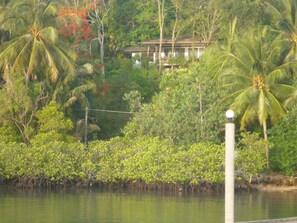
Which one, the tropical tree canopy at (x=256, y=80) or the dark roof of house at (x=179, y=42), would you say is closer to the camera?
the tropical tree canopy at (x=256, y=80)

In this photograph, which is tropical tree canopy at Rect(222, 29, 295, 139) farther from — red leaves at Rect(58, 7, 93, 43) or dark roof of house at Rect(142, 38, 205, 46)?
dark roof of house at Rect(142, 38, 205, 46)

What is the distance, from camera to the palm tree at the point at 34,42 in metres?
35.6

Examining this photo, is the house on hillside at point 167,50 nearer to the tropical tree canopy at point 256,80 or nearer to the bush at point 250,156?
the tropical tree canopy at point 256,80

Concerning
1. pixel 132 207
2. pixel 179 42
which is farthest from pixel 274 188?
pixel 179 42

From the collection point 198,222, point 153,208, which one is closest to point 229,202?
point 198,222

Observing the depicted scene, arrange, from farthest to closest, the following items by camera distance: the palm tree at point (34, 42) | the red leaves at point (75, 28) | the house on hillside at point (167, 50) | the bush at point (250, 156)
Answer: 1. the house on hillside at point (167, 50)
2. the red leaves at point (75, 28)
3. the palm tree at point (34, 42)
4. the bush at point (250, 156)

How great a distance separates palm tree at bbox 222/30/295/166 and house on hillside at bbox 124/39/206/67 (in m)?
15.8

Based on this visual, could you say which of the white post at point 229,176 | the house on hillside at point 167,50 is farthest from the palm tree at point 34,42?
the white post at point 229,176

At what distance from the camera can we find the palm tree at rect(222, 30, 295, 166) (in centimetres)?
3488

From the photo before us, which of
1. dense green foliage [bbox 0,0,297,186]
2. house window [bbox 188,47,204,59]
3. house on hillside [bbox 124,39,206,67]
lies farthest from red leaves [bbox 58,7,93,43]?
house window [bbox 188,47,204,59]

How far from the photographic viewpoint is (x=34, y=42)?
35688 mm

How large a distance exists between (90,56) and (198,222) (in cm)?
1944

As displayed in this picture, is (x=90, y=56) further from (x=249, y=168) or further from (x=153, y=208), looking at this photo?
(x=153, y=208)

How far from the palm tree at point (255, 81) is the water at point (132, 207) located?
3.86 m
